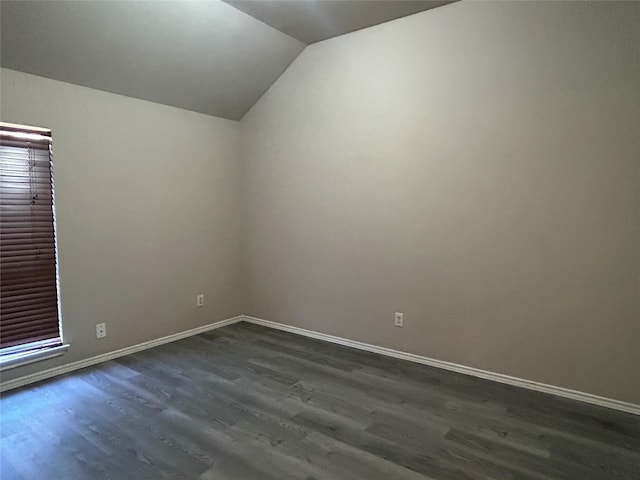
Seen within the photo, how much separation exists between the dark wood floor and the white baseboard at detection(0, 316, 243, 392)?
94 mm

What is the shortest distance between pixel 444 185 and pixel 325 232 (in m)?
1.20

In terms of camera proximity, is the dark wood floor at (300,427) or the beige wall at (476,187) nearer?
the dark wood floor at (300,427)

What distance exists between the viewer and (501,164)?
2.82 meters

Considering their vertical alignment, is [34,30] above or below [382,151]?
above

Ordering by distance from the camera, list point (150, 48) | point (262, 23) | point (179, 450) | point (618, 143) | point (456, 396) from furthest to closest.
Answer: point (262, 23)
point (150, 48)
point (456, 396)
point (618, 143)
point (179, 450)

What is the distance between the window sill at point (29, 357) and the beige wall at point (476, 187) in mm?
1992

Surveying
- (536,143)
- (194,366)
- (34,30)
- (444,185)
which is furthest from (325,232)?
(34,30)

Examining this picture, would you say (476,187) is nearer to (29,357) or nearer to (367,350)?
(367,350)

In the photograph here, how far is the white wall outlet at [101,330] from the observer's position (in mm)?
3285

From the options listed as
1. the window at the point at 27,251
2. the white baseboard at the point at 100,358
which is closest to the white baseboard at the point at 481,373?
the white baseboard at the point at 100,358

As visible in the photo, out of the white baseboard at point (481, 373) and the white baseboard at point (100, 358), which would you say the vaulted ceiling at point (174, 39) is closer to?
the white baseboard at point (100, 358)

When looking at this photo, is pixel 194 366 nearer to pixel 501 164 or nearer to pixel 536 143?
pixel 501 164

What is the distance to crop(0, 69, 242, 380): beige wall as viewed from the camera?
3.04m

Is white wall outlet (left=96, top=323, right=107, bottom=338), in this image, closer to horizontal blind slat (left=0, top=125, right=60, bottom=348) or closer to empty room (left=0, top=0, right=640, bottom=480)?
empty room (left=0, top=0, right=640, bottom=480)
